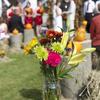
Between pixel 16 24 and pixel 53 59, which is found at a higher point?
pixel 53 59

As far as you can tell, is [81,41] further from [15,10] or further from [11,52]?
[15,10]

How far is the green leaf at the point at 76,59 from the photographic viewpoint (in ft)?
18.5

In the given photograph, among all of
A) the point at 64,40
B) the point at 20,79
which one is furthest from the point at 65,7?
the point at 64,40

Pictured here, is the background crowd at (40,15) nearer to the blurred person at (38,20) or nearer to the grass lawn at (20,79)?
the blurred person at (38,20)

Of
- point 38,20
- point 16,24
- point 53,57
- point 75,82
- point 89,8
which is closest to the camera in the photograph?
point 53,57

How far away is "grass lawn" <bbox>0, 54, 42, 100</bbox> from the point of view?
8.14 meters

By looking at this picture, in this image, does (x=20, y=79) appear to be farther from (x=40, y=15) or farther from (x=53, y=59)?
(x=40, y=15)

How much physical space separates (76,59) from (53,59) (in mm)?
369

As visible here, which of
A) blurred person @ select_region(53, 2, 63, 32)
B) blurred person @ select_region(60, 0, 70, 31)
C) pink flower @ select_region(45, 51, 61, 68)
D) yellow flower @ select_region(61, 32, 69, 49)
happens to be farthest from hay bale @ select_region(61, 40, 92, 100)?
blurred person @ select_region(60, 0, 70, 31)

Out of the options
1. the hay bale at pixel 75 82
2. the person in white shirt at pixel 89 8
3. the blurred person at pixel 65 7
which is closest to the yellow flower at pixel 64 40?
the hay bale at pixel 75 82

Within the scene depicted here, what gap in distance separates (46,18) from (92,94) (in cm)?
1051

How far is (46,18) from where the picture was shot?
666 inches

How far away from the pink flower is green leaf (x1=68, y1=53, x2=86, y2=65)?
257 millimetres

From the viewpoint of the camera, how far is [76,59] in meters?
5.67
